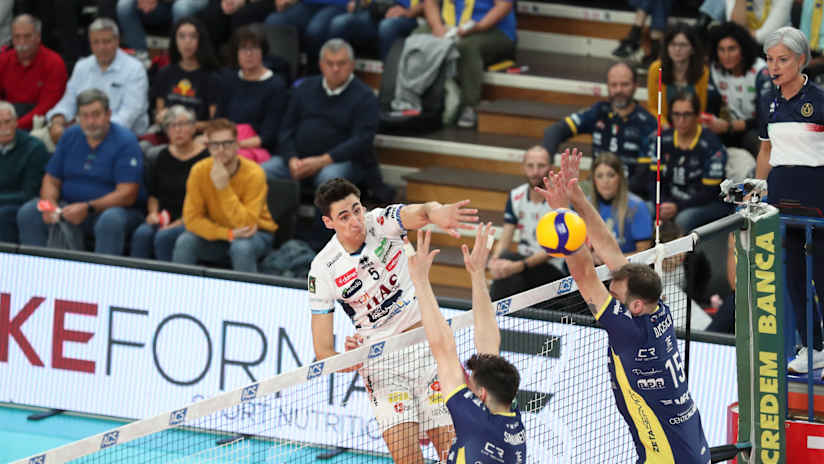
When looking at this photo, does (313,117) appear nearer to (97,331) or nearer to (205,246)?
(205,246)

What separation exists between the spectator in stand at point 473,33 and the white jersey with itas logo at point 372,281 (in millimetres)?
6101

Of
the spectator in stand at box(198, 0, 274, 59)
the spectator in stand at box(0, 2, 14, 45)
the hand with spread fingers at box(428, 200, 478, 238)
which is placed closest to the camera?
the hand with spread fingers at box(428, 200, 478, 238)

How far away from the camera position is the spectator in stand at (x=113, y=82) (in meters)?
13.1

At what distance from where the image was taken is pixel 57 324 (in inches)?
419

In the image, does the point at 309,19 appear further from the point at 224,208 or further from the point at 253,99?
the point at 224,208

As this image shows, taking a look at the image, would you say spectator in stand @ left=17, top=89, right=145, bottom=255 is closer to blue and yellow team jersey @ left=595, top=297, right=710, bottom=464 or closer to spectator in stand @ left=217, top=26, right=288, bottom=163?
spectator in stand @ left=217, top=26, right=288, bottom=163

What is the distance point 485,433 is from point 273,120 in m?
7.49

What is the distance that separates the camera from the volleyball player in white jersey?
726 centimetres

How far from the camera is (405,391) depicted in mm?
7348

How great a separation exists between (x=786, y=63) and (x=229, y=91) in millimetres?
6961

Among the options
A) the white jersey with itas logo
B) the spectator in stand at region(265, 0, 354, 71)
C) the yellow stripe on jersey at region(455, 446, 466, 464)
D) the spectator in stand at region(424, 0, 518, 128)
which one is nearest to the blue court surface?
the white jersey with itas logo

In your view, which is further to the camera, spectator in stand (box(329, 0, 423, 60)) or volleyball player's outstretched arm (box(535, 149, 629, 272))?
spectator in stand (box(329, 0, 423, 60))

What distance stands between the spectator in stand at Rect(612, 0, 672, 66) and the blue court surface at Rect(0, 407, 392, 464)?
19.4ft

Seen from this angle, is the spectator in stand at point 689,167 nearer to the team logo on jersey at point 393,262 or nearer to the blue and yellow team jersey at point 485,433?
the team logo on jersey at point 393,262
